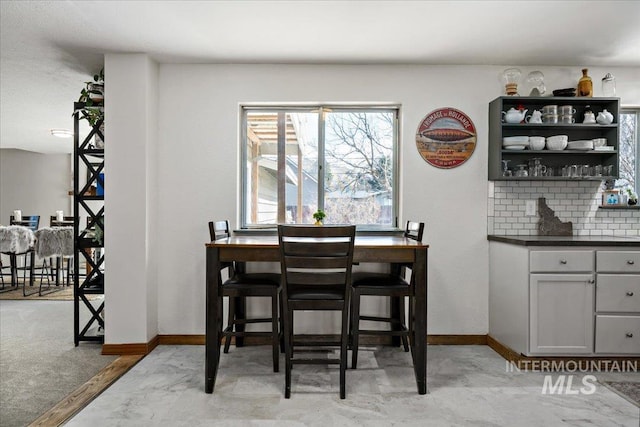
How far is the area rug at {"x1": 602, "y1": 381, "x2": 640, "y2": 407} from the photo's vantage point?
254cm

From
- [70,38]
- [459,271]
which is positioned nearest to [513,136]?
[459,271]

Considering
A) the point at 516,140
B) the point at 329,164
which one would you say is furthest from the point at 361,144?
the point at 516,140

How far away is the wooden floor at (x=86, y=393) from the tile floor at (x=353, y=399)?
52mm

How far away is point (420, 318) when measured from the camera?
2635 mm

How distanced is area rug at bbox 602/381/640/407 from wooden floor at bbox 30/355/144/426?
10.3 feet

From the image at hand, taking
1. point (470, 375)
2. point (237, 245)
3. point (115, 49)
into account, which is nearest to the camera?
point (237, 245)

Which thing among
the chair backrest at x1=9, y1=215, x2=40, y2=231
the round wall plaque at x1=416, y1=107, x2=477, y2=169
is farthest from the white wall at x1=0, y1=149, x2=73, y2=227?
the round wall plaque at x1=416, y1=107, x2=477, y2=169

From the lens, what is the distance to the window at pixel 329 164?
12.3 feet

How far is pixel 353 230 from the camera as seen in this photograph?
2426mm

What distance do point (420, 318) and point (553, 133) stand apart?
210 cm

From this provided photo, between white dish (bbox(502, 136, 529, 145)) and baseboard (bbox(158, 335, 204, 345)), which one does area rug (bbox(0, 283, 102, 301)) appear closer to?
baseboard (bbox(158, 335, 204, 345))

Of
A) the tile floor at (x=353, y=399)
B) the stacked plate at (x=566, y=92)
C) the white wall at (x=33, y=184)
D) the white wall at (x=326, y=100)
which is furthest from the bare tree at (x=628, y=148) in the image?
the white wall at (x=33, y=184)

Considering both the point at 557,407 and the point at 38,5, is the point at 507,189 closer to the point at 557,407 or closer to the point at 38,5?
the point at 557,407

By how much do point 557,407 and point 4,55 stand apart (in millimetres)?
4521
